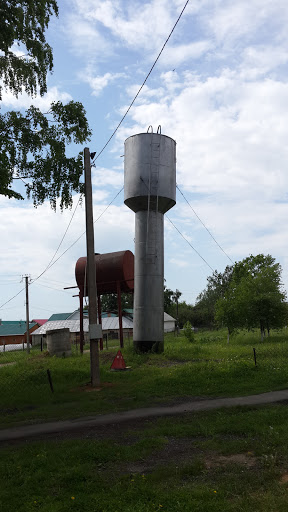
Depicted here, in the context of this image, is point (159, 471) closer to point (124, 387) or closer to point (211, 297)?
point (124, 387)

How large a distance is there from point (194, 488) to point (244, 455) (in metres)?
1.72

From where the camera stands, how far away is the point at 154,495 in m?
5.32

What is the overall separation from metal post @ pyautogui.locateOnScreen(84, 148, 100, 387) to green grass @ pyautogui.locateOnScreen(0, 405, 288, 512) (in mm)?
6185

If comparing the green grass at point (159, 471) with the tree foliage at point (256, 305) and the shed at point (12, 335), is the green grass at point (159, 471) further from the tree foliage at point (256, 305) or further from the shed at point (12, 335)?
the shed at point (12, 335)

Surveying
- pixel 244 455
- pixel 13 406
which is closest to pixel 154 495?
pixel 244 455

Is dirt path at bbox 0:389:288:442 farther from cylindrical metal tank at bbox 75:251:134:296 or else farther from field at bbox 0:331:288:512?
cylindrical metal tank at bbox 75:251:134:296

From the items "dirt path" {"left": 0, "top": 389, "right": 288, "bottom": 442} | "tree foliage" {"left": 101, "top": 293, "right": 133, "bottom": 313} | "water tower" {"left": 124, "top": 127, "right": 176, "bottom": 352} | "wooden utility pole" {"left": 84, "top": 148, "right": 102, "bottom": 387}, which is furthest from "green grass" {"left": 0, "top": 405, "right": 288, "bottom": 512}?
"tree foliage" {"left": 101, "top": 293, "right": 133, "bottom": 313}

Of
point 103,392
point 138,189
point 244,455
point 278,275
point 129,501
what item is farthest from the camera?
point 278,275

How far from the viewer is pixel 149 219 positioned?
23.6 metres

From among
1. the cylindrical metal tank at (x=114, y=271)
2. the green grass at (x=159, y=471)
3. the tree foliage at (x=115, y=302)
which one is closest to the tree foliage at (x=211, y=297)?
the tree foliage at (x=115, y=302)

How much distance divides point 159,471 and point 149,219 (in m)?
18.1

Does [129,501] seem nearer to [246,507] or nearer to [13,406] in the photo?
[246,507]

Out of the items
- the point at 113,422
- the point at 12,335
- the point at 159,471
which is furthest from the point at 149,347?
the point at 12,335

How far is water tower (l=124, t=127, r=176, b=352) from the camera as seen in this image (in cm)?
2308
